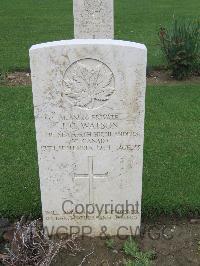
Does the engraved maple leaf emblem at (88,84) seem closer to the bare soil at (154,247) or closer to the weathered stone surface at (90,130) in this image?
the weathered stone surface at (90,130)

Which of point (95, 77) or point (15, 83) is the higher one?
point (95, 77)

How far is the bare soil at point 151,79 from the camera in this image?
8616mm

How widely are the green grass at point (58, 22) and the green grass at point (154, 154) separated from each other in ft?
6.78

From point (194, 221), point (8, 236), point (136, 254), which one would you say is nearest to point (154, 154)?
point (194, 221)

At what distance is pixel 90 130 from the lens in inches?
149

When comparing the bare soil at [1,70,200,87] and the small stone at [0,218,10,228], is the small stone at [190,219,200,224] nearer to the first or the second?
the small stone at [0,218,10,228]

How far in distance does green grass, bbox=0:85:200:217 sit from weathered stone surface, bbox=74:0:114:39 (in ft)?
7.40

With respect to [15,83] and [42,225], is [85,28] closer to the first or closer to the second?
[15,83]

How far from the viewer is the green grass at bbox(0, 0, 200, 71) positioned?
10.4 meters

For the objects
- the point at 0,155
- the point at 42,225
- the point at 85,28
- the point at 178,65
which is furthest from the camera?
the point at 85,28

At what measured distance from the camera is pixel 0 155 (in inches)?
224

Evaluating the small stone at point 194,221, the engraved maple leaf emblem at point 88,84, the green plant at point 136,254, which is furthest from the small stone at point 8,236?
the small stone at point 194,221

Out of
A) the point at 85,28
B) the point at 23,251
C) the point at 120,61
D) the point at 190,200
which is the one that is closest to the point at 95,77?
the point at 120,61

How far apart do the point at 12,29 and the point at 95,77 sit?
9724 millimetres
